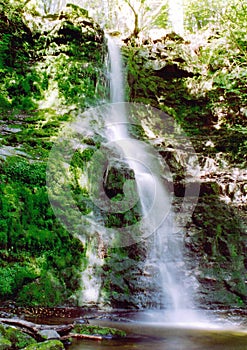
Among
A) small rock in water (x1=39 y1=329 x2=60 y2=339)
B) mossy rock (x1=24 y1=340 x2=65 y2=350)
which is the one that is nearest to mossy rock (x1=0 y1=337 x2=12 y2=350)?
mossy rock (x1=24 y1=340 x2=65 y2=350)

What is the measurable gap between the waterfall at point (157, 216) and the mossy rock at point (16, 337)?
3512 mm

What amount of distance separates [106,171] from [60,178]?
1.10 metres

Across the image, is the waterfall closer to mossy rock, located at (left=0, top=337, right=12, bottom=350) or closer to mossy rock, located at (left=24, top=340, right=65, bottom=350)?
mossy rock, located at (left=24, top=340, right=65, bottom=350)

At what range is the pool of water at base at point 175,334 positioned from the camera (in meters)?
4.16

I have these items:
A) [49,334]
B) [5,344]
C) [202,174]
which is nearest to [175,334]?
[49,334]

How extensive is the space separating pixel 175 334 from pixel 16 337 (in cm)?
218

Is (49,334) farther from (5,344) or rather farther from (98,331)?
(98,331)

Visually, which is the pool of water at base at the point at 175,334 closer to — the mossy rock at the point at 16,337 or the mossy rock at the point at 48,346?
the mossy rock at the point at 48,346

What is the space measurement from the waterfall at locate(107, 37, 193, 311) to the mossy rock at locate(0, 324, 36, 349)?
351cm

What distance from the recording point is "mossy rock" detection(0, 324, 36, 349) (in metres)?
3.72

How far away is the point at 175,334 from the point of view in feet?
16.2

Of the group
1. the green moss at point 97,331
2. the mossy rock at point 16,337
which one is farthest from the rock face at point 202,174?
the mossy rock at point 16,337

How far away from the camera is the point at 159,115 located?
41.1 feet

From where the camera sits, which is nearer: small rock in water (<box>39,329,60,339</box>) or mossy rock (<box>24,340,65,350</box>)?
mossy rock (<box>24,340,65,350</box>)
